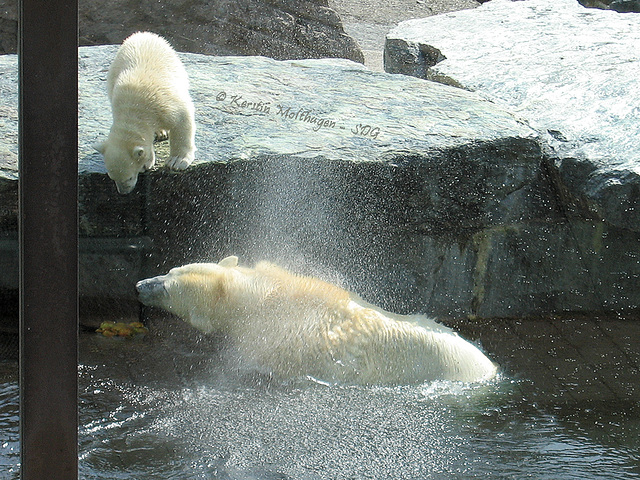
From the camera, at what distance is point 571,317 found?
4.14m

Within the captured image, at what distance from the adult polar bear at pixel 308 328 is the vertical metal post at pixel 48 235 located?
1863 millimetres

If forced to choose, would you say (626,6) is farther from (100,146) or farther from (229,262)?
(100,146)

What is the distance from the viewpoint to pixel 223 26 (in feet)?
23.8

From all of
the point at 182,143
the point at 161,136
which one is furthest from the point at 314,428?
the point at 161,136

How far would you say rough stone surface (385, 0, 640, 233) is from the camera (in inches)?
154

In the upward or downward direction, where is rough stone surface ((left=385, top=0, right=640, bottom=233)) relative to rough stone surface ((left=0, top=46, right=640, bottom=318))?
upward

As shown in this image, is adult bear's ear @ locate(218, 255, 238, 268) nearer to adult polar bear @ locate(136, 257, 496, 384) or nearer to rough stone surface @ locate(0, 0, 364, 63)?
adult polar bear @ locate(136, 257, 496, 384)

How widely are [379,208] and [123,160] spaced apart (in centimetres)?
135

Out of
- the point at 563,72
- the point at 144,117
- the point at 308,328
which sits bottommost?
the point at 308,328

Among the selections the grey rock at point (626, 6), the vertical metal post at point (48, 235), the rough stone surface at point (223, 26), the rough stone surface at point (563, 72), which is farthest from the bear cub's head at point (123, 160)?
the grey rock at point (626, 6)

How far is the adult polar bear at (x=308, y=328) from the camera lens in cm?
323

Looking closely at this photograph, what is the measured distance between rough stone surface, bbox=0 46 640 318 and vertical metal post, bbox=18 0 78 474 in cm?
231

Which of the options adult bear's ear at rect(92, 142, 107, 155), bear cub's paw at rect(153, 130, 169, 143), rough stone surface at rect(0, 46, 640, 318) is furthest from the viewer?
bear cub's paw at rect(153, 130, 169, 143)

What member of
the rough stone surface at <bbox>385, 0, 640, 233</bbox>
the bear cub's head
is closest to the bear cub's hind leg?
the bear cub's head
